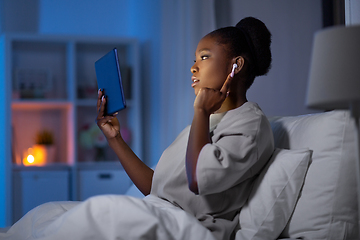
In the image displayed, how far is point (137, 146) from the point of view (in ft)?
11.0

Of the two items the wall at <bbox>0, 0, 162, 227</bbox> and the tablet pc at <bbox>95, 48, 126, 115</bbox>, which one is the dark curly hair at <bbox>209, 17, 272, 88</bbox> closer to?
the tablet pc at <bbox>95, 48, 126, 115</bbox>

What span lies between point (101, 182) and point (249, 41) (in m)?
2.14

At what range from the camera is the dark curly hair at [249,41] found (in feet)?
4.52

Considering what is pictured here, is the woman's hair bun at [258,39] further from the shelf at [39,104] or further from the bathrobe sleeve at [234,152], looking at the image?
the shelf at [39,104]

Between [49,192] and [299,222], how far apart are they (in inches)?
94.1

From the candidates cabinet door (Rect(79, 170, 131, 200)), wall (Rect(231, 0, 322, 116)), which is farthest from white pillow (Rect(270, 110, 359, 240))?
cabinet door (Rect(79, 170, 131, 200))

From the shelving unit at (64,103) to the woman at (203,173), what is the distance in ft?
5.77

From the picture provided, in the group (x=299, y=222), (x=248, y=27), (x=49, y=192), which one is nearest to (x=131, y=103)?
(x=49, y=192)

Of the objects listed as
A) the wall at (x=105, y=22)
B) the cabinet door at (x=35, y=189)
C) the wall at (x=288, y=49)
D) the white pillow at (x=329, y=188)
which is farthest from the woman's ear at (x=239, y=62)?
the cabinet door at (x=35, y=189)

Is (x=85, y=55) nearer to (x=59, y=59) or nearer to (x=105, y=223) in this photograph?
(x=59, y=59)

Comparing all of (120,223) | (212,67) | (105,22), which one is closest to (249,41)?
(212,67)

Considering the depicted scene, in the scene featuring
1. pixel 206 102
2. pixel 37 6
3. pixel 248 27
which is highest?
pixel 37 6

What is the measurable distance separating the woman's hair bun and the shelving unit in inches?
81.4

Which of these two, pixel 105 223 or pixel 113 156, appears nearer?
pixel 105 223
